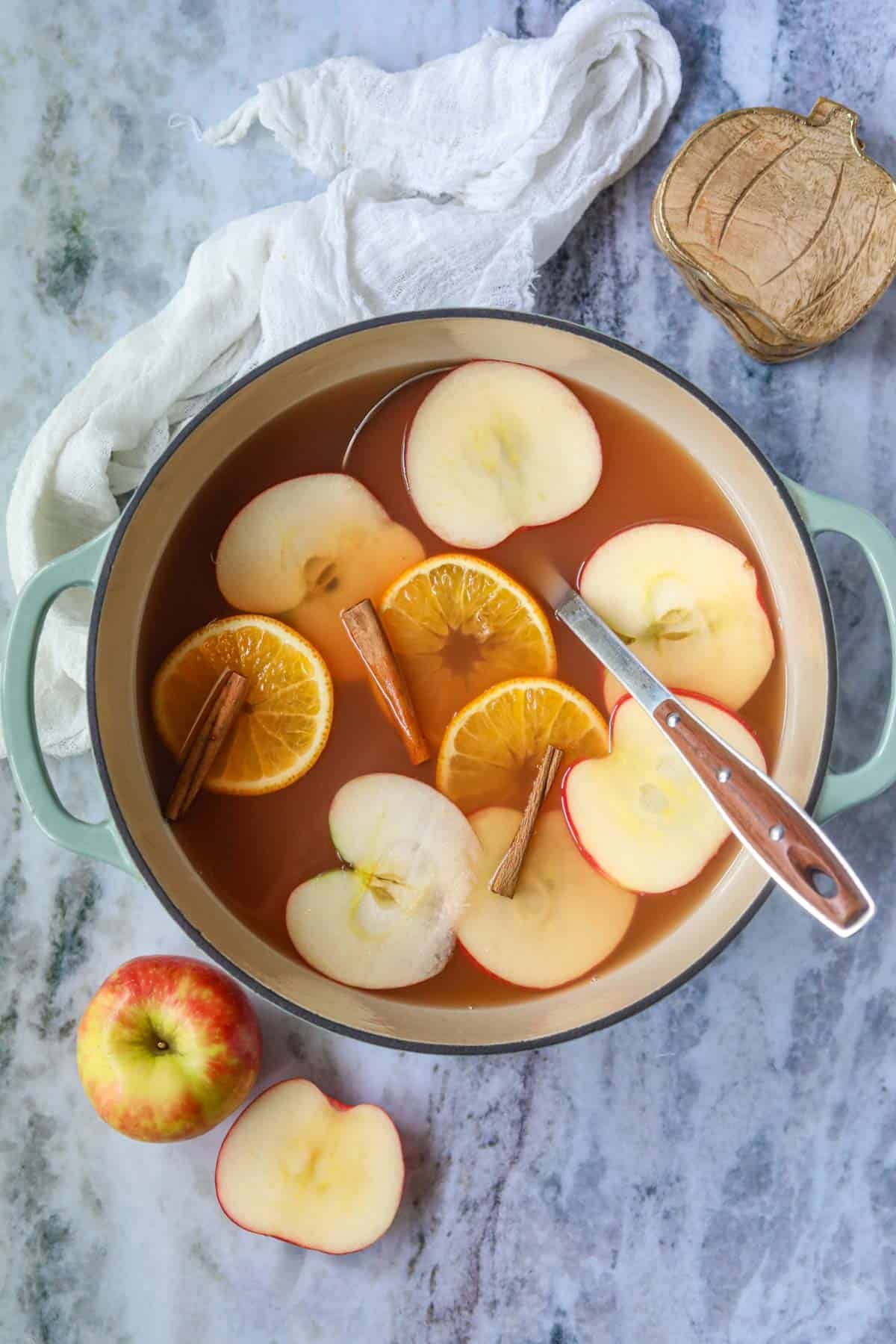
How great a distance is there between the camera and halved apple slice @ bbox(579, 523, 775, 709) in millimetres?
1161

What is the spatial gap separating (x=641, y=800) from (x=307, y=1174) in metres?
0.53

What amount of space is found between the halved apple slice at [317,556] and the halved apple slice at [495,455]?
51 mm

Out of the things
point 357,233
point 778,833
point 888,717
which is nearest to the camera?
point 778,833

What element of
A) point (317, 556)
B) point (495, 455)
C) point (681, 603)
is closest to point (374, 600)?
point (317, 556)

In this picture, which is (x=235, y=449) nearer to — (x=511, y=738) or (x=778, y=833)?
(x=511, y=738)

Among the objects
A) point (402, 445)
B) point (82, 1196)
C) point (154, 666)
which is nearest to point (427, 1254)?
point (82, 1196)

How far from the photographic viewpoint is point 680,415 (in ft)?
3.80

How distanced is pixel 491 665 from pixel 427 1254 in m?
0.65

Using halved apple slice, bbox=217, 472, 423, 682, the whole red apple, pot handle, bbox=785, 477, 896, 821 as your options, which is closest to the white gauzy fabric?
halved apple slice, bbox=217, 472, 423, 682

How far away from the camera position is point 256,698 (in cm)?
114

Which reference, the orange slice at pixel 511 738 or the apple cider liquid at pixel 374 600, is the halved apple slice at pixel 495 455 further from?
the orange slice at pixel 511 738

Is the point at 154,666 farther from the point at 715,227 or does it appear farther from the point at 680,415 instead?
the point at 715,227

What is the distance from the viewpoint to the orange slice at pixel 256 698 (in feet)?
3.73

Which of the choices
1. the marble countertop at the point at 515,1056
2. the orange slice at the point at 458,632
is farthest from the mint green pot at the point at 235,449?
the orange slice at the point at 458,632
